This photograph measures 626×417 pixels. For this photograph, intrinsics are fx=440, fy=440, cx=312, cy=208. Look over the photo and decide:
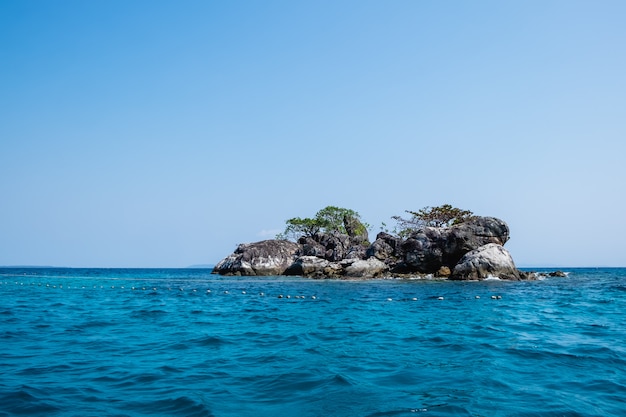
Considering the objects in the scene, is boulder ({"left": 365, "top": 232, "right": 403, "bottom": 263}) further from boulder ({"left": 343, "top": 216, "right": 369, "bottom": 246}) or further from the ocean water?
the ocean water

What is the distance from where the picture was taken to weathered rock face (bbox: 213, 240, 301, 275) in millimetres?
79625

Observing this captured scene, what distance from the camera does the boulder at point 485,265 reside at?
53500 mm

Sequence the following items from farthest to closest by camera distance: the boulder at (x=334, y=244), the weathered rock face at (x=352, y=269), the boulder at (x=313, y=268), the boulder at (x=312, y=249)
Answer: the boulder at (x=312, y=249)
the boulder at (x=334, y=244)
the boulder at (x=313, y=268)
the weathered rock face at (x=352, y=269)

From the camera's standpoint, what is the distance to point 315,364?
13023 mm

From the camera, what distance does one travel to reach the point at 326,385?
10820mm

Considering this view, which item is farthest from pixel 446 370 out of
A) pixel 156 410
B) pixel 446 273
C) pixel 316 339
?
pixel 446 273

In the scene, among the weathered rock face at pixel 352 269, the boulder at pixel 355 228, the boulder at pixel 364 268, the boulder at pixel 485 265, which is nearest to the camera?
the boulder at pixel 485 265

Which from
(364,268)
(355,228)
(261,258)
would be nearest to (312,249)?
(261,258)

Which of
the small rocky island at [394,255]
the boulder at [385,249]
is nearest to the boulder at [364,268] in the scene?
the small rocky island at [394,255]

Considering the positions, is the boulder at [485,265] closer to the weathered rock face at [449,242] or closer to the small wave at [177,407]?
the weathered rock face at [449,242]

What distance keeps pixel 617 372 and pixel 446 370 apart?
15.0 feet

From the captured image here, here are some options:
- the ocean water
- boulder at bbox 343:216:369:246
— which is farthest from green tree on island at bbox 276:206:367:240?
the ocean water

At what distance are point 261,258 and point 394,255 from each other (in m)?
24.4

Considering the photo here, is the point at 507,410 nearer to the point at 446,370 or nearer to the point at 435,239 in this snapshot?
the point at 446,370
